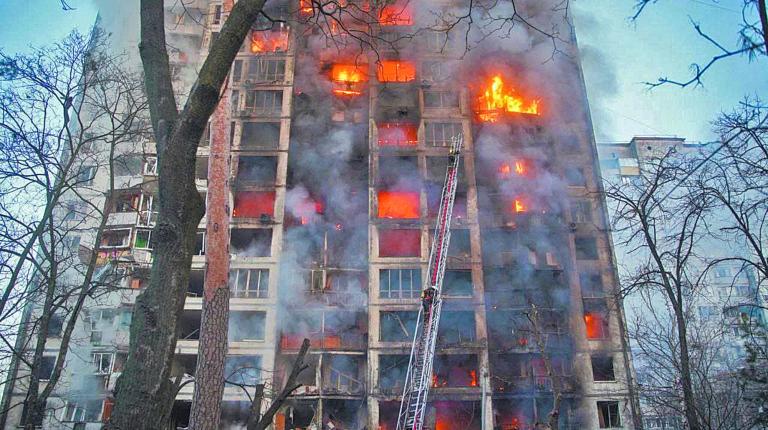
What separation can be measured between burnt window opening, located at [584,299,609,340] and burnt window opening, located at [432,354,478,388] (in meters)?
9.71

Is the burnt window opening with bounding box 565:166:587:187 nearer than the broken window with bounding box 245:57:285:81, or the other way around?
the broken window with bounding box 245:57:285:81

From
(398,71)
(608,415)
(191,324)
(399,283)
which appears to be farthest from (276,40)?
(608,415)

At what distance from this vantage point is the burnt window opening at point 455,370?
35.8 m

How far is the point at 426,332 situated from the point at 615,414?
17937 millimetres

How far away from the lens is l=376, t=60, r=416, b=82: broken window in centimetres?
4456

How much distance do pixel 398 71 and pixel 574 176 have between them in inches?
718

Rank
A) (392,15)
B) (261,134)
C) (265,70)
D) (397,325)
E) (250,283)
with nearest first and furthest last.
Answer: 1. (392,15)
2. (397,325)
3. (250,283)
4. (261,134)
5. (265,70)

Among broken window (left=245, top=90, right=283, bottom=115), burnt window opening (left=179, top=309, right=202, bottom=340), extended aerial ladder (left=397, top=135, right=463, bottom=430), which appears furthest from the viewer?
broken window (left=245, top=90, right=283, bottom=115)

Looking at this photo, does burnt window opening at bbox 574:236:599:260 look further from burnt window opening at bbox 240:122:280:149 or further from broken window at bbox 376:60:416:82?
burnt window opening at bbox 240:122:280:149

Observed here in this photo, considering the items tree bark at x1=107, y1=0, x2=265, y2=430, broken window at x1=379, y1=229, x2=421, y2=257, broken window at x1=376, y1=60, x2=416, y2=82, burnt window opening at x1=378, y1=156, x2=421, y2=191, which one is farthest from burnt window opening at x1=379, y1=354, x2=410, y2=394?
tree bark at x1=107, y1=0, x2=265, y2=430

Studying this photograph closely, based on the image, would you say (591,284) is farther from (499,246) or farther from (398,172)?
(398,172)

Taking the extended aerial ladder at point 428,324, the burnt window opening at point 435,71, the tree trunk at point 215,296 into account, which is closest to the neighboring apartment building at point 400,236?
the burnt window opening at point 435,71

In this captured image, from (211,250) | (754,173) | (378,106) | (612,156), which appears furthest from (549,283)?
(612,156)

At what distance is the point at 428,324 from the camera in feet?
92.7
